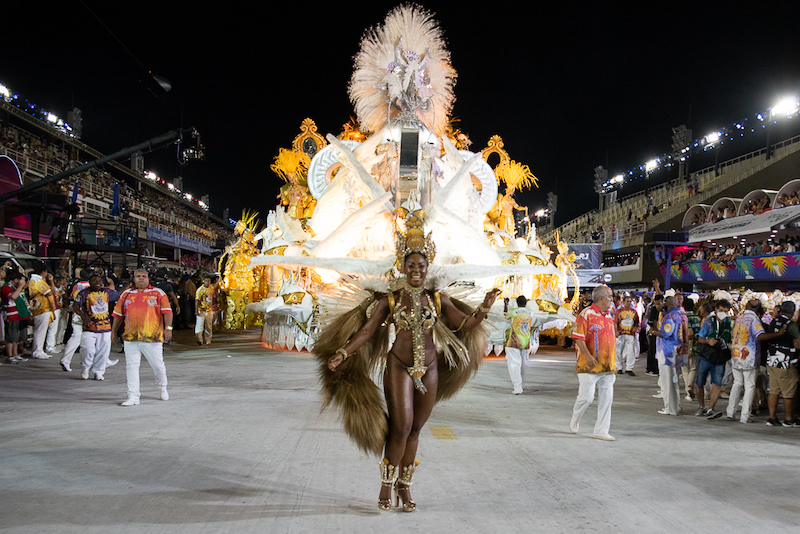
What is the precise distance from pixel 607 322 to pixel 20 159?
84.3 feet

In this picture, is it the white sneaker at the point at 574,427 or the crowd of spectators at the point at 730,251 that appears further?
the crowd of spectators at the point at 730,251

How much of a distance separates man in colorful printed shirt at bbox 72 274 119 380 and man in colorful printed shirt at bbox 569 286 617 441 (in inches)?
267

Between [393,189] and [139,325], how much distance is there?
5.26 m

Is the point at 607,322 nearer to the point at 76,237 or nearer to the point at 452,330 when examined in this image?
the point at 452,330

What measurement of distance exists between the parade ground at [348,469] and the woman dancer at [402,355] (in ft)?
1.35

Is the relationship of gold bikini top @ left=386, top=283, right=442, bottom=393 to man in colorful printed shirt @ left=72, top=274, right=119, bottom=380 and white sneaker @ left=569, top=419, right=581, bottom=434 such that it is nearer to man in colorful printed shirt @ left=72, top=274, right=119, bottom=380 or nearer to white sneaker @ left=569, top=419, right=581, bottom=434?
white sneaker @ left=569, top=419, right=581, bottom=434

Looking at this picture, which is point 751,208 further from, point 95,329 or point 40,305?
point 40,305

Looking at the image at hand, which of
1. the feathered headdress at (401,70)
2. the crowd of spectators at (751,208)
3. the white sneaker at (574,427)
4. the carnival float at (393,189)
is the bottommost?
the white sneaker at (574,427)

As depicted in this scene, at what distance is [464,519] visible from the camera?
3.71 metres

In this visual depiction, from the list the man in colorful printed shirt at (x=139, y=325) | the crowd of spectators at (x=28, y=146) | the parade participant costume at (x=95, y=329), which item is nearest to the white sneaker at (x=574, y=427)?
the man in colorful printed shirt at (x=139, y=325)

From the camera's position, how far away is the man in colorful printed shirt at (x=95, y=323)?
864 centimetres

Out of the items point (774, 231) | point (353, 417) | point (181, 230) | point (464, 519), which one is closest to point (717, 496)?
point (464, 519)

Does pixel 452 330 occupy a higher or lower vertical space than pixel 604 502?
higher

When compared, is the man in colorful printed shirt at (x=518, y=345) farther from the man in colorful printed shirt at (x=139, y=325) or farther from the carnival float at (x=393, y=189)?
the man in colorful printed shirt at (x=139, y=325)
